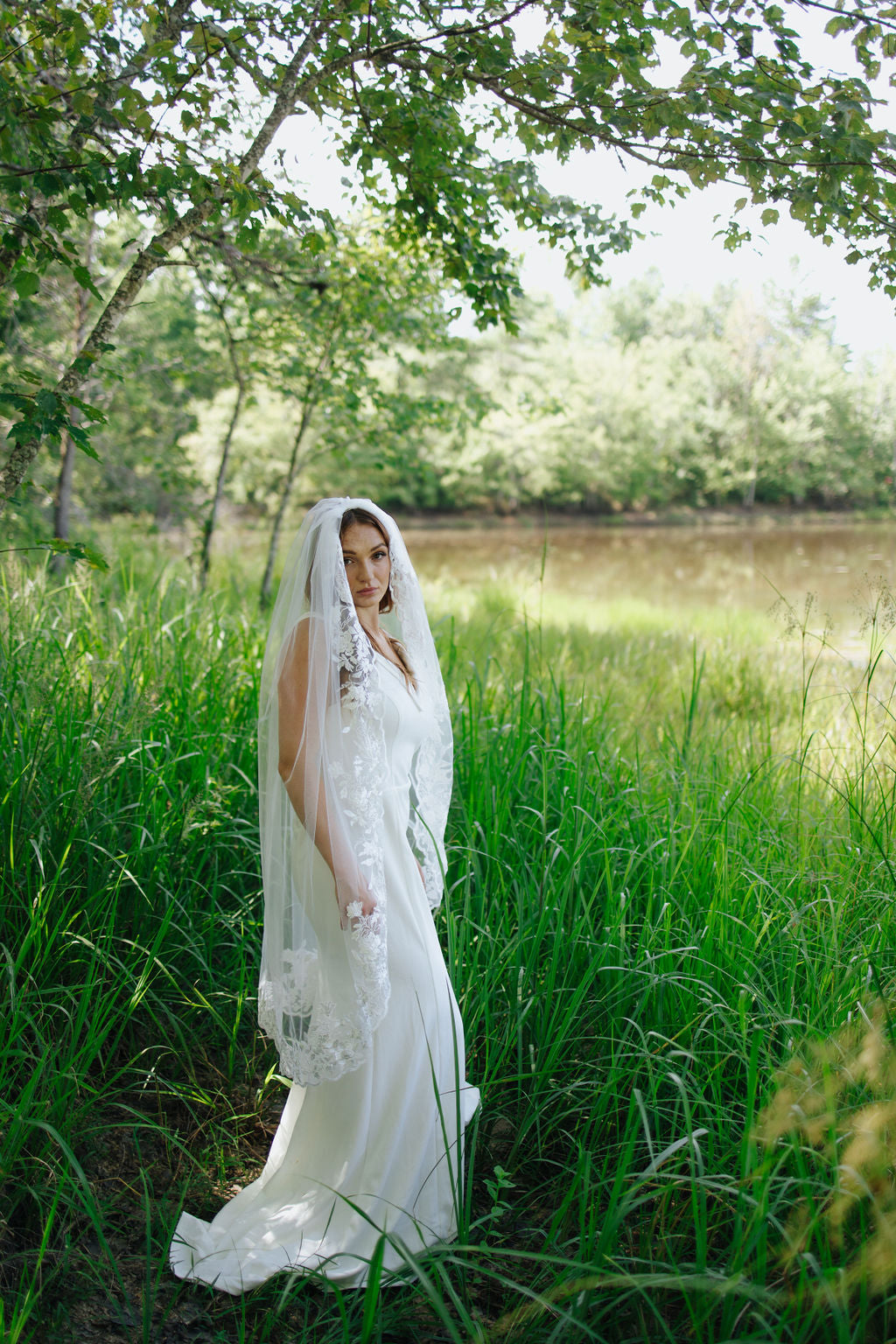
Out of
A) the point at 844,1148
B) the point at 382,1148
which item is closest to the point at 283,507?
the point at 382,1148

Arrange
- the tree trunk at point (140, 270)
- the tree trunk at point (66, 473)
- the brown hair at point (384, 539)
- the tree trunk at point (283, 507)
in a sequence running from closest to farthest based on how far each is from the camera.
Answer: the brown hair at point (384, 539)
the tree trunk at point (140, 270)
the tree trunk at point (66, 473)
the tree trunk at point (283, 507)

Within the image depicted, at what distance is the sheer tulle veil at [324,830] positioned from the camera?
84.7 inches

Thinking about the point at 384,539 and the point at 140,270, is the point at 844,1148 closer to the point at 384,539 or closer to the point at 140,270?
the point at 384,539

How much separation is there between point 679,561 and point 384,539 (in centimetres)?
2092

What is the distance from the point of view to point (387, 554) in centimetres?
248

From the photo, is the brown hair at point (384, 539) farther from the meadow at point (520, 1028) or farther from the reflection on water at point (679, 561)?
the reflection on water at point (679, 561)

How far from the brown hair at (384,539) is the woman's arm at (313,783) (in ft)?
1.14

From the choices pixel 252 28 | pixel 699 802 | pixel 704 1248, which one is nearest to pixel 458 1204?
pixel 704 1248

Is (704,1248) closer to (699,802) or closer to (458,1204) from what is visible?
(458,1204)

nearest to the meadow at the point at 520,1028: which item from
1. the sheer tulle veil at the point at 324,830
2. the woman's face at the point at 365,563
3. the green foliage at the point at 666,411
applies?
the sheer tulle veil at the point at 324,830

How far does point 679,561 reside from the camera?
2225 centimetres

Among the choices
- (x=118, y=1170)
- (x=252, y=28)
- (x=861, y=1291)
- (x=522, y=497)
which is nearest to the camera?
(x=861, y=1291)

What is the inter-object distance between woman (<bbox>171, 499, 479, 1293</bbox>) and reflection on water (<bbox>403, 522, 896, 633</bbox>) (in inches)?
348

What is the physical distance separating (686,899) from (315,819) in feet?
4.49
